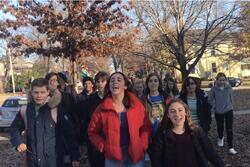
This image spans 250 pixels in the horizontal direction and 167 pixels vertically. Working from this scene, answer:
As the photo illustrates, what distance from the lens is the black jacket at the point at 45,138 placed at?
4656mm

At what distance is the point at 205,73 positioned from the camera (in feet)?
280

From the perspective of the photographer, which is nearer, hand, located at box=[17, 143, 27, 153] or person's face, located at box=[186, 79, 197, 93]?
hand, located at box=[17, 143, 27, 153]

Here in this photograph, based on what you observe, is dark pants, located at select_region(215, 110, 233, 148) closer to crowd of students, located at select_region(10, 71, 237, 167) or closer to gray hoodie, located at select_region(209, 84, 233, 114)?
gray hoodie, located at select_region(209, 84, 233, 114)

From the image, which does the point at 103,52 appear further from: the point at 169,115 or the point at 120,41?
the point at 169,115

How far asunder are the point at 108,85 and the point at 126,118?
0.54 meters

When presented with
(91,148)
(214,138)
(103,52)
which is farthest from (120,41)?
(91,148)

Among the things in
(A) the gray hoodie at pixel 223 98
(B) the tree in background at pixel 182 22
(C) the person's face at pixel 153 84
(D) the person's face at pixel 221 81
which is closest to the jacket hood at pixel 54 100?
(C) the person's face at pixel 153 84

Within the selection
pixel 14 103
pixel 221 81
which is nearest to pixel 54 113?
pixel 221 81

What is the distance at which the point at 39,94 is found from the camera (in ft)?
15.4

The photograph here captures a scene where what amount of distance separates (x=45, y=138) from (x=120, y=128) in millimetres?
807

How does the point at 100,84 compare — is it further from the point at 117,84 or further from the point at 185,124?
the point at 185,124

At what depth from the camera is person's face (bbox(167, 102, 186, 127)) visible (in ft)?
15.0

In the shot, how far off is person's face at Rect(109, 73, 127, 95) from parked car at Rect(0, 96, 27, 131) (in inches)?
493

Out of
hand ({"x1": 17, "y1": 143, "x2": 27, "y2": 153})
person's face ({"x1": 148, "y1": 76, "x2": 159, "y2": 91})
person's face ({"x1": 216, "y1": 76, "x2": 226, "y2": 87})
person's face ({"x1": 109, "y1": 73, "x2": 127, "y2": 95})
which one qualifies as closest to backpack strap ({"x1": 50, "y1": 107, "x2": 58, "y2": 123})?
hand ({"x1": 17, "y1": 143, "x2": 27, "y2": 153})
